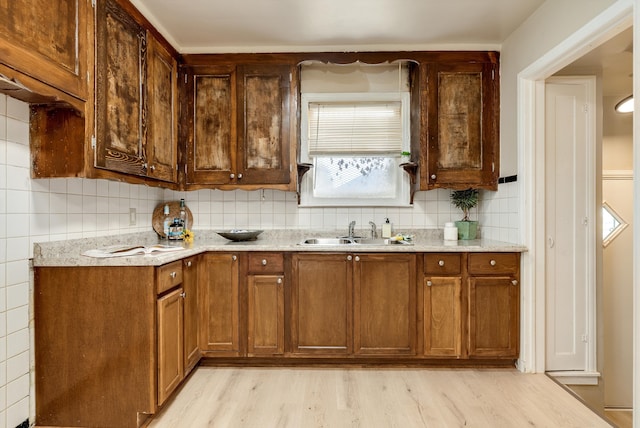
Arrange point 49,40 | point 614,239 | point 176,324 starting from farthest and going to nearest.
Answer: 1. point 614,239
2. point 176,324
3. point 49,40

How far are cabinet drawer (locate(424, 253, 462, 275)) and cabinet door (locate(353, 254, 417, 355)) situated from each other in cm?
12

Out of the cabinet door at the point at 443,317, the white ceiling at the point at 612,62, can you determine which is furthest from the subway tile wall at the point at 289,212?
the white ceiling at the point at 612,62

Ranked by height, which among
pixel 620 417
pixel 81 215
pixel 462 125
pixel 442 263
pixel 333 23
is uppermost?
pixel 333 23

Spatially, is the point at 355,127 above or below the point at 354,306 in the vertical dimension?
above

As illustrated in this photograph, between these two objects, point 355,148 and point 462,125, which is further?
point 355,148

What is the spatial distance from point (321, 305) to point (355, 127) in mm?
1576

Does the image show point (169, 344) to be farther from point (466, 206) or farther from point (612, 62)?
point (612, 62)

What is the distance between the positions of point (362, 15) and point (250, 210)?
178cm

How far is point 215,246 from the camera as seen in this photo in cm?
262

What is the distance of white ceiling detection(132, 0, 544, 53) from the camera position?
2299 millimetres

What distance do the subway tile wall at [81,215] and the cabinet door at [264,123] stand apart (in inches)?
14.7

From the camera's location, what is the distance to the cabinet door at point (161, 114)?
7.94 feet

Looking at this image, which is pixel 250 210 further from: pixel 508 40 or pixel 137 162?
pixel 508 40

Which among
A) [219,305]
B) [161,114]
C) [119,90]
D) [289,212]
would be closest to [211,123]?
[161,114]
